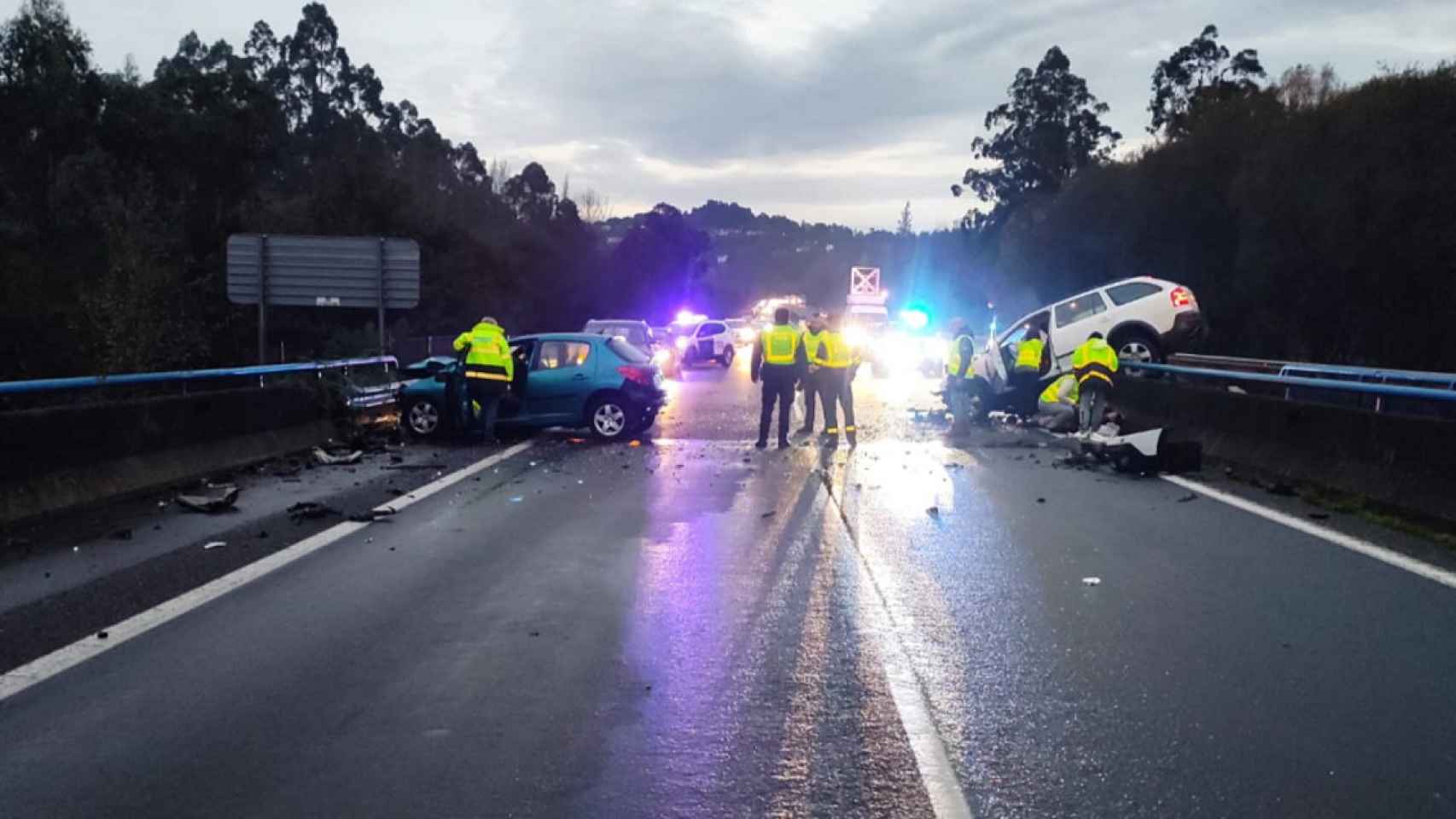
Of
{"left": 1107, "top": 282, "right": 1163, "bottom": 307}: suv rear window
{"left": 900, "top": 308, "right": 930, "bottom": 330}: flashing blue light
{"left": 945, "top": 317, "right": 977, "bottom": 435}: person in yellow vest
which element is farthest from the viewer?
{"left": 900, "top": 308, "right": 930, "bottom": 330}: flashing blue light

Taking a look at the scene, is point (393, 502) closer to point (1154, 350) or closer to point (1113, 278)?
point (1154, 350)

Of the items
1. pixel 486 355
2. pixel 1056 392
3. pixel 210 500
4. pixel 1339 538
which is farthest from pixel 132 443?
pixel 1056 392

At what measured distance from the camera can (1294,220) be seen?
36.1m

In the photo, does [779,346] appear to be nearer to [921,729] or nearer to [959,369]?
[959,369]

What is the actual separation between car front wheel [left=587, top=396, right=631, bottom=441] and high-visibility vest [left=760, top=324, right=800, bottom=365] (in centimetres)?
218

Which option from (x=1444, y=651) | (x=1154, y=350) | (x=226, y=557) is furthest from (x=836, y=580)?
(x=1154, y=350)

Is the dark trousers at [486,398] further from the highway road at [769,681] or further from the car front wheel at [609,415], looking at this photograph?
the highway road at [769,681]

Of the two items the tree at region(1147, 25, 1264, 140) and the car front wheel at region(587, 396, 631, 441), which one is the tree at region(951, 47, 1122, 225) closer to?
the tree at region(1147, 25, 1264, 140)

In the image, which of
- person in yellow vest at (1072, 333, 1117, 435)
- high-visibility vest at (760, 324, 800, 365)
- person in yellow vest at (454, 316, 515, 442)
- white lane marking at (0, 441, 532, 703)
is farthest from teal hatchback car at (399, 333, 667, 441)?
white lane marking at (0, 441, 532, 703)

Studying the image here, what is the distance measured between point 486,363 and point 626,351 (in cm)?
232

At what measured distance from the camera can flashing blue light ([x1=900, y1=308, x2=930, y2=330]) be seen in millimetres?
42403

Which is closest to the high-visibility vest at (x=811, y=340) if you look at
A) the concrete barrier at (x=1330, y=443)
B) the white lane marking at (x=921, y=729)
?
the concrete barrier at (x=1330, y=443)

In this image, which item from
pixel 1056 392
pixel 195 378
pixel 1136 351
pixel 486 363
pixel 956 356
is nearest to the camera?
pixel 195 378

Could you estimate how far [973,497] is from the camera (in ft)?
42.3
